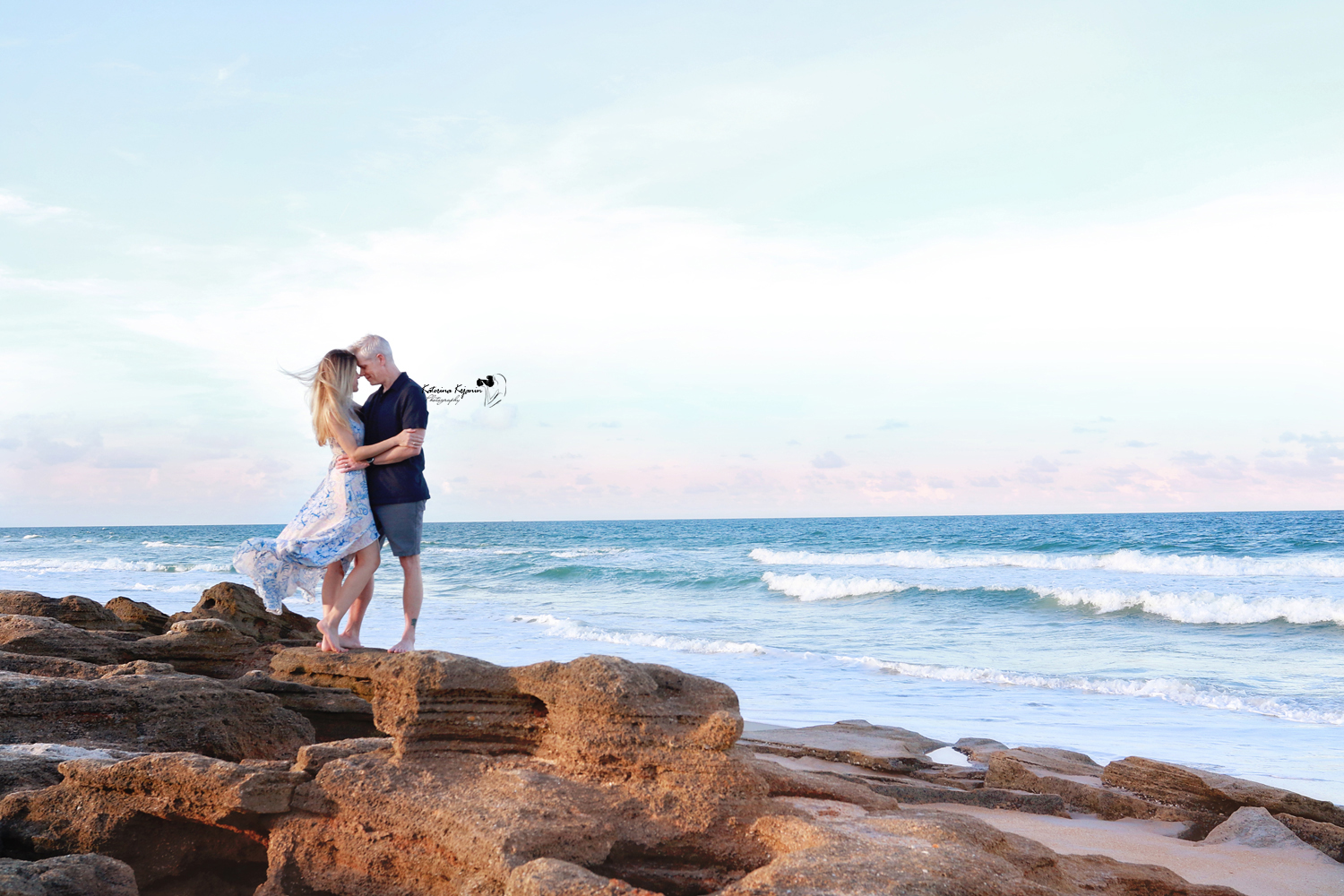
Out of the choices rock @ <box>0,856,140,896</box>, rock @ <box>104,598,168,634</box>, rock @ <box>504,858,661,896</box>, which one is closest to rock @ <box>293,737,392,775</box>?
rock @ <box>0,856,140,896</box>

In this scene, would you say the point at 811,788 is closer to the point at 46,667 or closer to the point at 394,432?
the point at 394,432

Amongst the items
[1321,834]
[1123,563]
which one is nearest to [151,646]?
[1321,834]

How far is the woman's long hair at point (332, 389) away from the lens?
4.74m

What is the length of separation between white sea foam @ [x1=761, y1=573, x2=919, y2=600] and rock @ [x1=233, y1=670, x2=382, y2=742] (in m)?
17.8

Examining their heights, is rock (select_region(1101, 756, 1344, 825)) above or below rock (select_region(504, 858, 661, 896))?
below

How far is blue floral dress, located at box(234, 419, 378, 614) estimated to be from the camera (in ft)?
15.5

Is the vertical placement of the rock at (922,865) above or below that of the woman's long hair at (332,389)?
below

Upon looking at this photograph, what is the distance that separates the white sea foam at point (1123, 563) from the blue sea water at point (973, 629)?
5.2 inches

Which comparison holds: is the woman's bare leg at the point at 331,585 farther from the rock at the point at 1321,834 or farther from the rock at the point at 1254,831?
the rock at the point at 1321,834

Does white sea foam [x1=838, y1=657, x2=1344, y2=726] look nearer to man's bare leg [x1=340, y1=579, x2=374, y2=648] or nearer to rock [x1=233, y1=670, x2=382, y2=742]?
man's bare leg [x1=340, y1=579, x2=374, y2=648]

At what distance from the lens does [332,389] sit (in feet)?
15.5

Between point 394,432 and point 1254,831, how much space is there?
4.71 meters

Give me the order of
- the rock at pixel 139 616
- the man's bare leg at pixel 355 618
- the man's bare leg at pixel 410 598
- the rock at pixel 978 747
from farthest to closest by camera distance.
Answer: the rock at pixel 139 616 → the rock at pixel 978 747 → the man's bare leg at pixel 355 618 → the man's bare leg at pixel 410 598

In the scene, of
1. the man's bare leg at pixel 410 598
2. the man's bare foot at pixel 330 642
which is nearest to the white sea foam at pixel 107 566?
the man's bare foot at pixel 330 642
